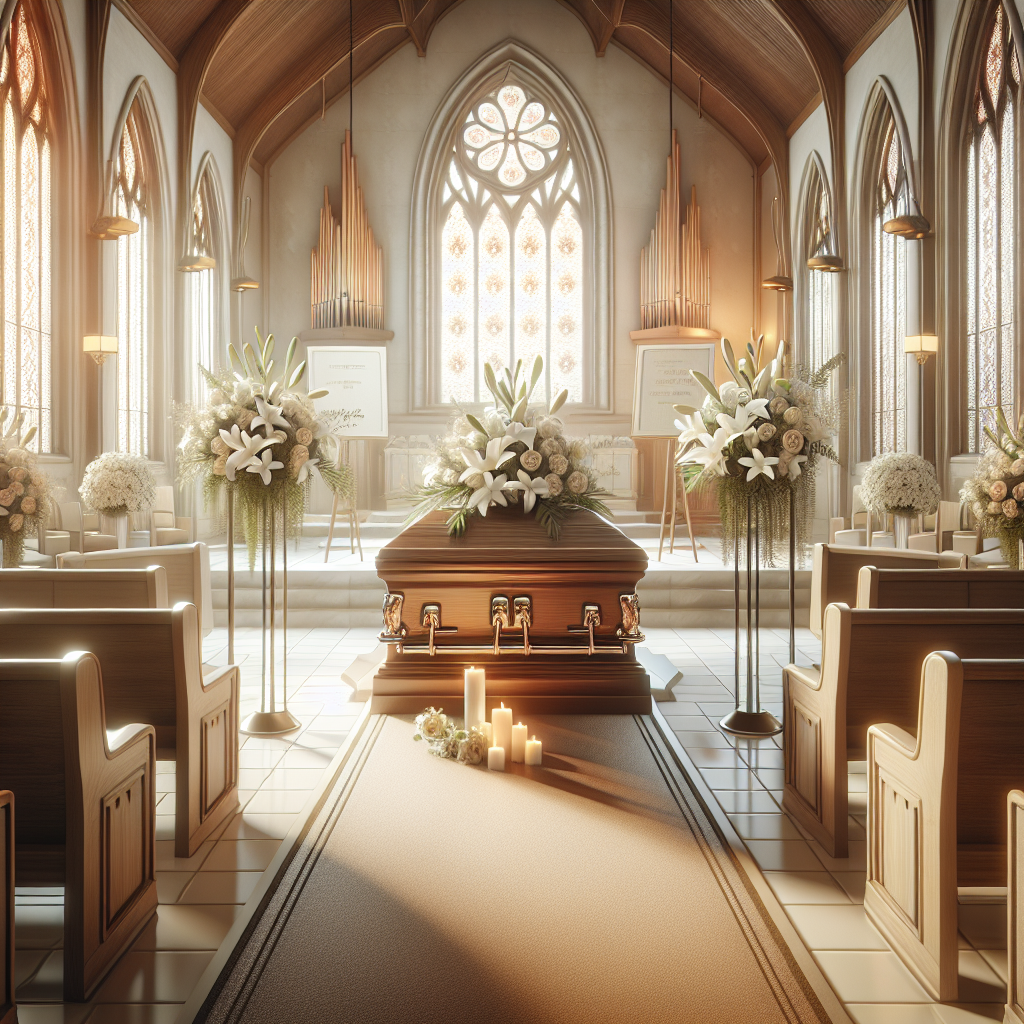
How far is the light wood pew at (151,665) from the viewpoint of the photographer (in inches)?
101

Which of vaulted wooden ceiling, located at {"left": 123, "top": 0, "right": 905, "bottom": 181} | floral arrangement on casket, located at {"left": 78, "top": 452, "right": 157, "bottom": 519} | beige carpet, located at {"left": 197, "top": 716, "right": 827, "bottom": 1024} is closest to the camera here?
beige carpet, located at {"left": 197, "top": 716, "right": 827, "bottom": 1024}

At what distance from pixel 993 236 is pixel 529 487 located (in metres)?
5.74

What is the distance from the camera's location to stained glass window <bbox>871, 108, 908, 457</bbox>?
29.5 ft

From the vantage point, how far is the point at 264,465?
12.2 ft

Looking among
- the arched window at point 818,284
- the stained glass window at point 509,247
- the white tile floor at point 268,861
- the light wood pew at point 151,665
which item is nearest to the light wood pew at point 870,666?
the white tile floor at point 268,861

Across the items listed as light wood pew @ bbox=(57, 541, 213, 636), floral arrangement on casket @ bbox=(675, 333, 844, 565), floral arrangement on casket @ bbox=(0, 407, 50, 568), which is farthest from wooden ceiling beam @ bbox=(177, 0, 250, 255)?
floral arrangement on casket @ bbox=(675, 333, 844, 565)

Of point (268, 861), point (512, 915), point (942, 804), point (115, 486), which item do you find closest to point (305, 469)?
point (268, 861)

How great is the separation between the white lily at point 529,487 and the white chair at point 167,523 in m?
4.62

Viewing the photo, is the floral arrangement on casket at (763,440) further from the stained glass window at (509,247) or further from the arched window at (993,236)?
the stained glass window at (509,247)

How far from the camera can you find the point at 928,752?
1.92 m

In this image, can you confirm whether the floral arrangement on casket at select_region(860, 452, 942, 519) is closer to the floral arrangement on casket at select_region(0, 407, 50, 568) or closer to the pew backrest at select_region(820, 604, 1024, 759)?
the pew backrest at select_region(820, 604, 1024, 759)

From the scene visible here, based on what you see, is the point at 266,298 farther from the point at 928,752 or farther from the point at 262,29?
the point at 928,752

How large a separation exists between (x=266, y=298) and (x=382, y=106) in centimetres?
293

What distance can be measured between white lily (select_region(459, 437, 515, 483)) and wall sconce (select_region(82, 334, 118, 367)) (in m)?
5.16
